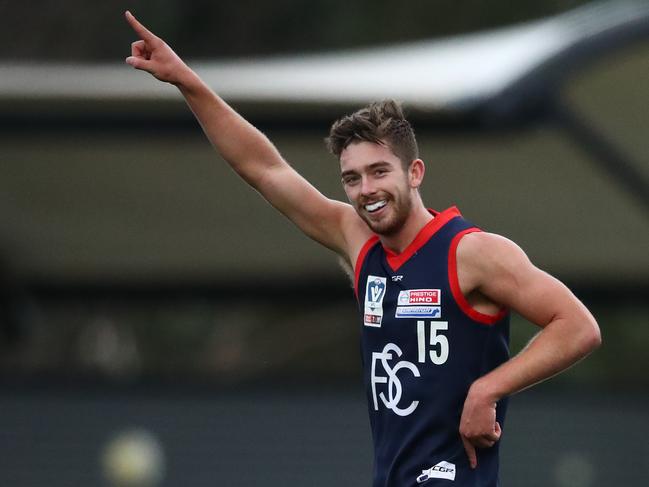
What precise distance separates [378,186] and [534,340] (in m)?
0.71

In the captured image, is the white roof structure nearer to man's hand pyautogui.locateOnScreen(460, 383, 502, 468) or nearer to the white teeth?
the white teeth

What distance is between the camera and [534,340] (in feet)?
14.3

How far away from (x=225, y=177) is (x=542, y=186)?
3.15m

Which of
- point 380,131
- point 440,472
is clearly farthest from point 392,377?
point 380,131

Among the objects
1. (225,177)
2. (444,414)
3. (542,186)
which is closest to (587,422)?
(542,186)

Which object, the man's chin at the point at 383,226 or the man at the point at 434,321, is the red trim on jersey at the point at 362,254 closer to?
the man at the point at 434,321

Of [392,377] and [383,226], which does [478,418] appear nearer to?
[392,377]

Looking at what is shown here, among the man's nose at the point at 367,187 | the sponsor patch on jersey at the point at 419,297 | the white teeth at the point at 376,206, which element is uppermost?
the man's nose at the point at 367,187

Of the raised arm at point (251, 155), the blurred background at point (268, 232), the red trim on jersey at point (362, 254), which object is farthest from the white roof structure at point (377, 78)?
the red trim on jersey at point (362, 254)

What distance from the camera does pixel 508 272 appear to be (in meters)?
4.34

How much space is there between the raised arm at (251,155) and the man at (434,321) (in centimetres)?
36

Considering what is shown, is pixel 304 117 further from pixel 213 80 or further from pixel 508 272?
pixel 508 272

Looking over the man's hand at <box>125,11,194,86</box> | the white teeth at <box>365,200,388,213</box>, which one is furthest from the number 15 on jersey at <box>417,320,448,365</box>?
the man's hand at <box>125,11,194,86</box>

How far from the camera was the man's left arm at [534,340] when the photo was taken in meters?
4.29
